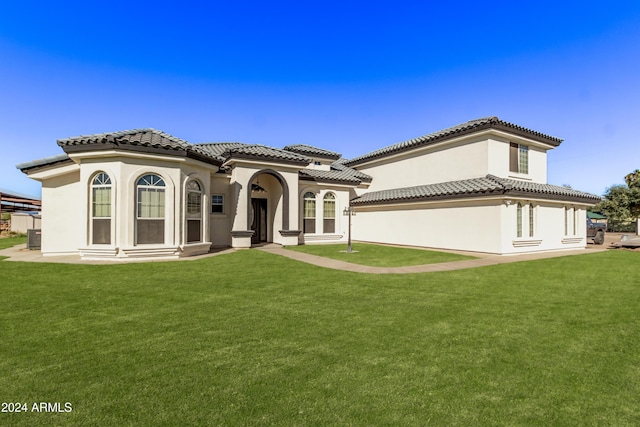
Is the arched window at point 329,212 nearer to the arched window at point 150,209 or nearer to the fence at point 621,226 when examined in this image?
the arched window at point 150,209

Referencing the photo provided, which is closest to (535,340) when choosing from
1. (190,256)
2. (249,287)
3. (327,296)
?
(327,296)

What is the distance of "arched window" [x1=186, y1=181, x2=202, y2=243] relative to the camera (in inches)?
547

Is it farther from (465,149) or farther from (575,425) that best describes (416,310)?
(465,149)

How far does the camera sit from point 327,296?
23.3 ft

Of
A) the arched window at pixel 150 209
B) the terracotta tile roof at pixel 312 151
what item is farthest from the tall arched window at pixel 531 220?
the arched window at pixel 150 209

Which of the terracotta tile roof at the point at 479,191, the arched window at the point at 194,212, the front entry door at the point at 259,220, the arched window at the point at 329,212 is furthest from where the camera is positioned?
the arched window at the point at 329,212

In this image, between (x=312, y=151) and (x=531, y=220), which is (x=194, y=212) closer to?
(x=312, y=151)

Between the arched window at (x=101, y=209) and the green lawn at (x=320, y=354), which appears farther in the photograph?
the arched window at (x=101, y=209)

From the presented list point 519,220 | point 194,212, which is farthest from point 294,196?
point 519,220

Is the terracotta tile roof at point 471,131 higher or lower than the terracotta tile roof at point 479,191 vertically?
higher

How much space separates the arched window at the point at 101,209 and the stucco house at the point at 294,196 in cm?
4

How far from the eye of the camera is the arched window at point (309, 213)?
67.0 feet

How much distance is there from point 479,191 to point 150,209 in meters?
15.8

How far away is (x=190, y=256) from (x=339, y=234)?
10.8m
